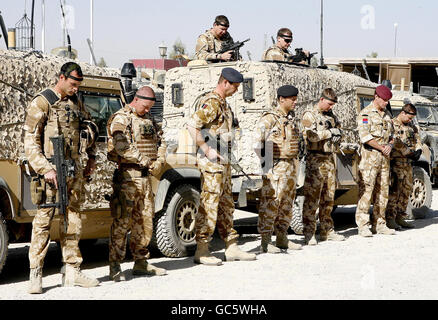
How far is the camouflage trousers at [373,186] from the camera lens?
895cm

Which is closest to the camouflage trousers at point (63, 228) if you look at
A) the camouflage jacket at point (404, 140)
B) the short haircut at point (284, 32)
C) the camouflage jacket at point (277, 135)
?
the camouflage jacket at point (277, 135)

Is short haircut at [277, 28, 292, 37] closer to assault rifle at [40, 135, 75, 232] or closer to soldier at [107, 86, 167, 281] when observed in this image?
soldier at [107, 86, 167, 281]

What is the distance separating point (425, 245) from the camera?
8.12 meters

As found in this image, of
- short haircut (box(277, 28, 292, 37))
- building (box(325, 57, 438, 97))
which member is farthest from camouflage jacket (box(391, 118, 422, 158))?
building (box(325, 57, 438, 97))

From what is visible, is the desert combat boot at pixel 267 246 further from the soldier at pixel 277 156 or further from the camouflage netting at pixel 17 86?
the camouflage netting at pixel 17 86

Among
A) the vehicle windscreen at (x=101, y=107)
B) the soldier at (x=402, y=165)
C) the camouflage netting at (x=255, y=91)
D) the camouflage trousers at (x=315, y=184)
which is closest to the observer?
the vehicle windscreen at (x=101, y=107)

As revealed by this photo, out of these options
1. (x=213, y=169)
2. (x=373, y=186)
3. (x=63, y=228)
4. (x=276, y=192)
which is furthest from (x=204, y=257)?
(x=373, y=186)

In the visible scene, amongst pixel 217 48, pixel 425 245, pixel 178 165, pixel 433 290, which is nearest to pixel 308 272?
pixel 433 290

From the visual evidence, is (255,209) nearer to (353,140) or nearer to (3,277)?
(353,140)

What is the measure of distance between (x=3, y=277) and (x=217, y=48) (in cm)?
423

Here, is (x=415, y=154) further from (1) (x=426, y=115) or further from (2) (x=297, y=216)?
(1) (x=426, y=115)

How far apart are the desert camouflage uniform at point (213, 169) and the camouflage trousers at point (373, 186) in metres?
2.70

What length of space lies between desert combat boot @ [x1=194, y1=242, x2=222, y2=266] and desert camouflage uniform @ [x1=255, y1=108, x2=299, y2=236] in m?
0.90

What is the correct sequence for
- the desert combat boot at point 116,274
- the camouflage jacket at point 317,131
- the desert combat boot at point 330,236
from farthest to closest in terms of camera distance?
the desert combat boot at point 330,236, the camouflage jacket at point 317,131, the desert combat boot at point 116,274
